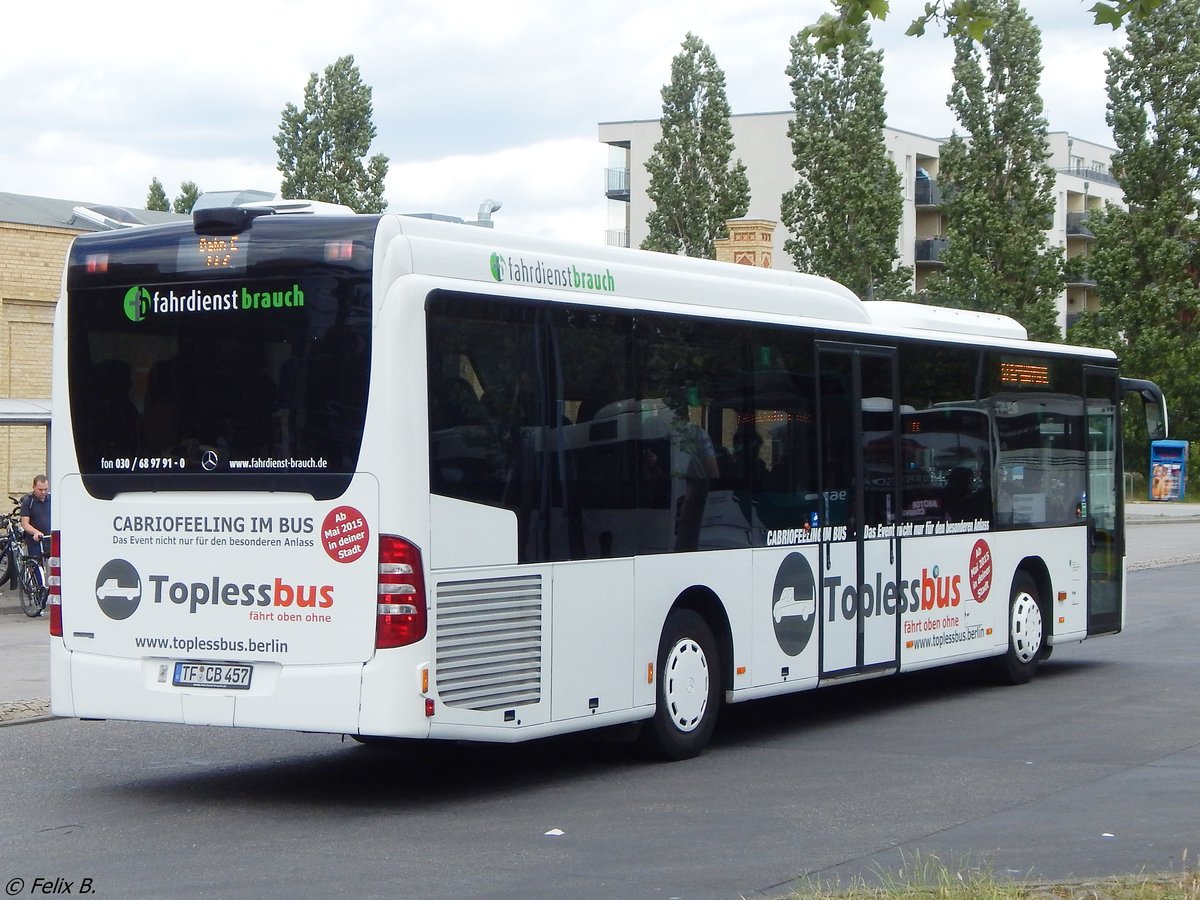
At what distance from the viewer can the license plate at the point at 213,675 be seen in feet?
30.6

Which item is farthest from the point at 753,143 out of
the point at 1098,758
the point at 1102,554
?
the point at 1098,758

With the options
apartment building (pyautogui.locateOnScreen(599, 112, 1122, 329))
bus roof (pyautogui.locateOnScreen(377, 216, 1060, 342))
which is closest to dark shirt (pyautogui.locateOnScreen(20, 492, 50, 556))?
bus roof (pyautogui.locateOnScreen(377, 216, 1060, 342))

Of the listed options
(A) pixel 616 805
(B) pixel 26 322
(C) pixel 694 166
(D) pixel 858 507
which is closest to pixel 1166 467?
(C) pixel 694 166

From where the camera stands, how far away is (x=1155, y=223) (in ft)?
196

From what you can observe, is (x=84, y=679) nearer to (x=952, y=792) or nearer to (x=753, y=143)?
(x=952, y=792)

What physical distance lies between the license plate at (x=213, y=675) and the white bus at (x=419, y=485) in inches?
0.6

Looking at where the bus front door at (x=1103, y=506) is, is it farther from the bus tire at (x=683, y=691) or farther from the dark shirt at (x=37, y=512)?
the dark shirt at (x=37, y=512)

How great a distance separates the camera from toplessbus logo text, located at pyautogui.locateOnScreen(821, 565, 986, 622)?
1263cm

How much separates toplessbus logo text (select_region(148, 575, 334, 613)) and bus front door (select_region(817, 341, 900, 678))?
14.6 feet

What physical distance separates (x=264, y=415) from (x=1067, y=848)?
4.53m

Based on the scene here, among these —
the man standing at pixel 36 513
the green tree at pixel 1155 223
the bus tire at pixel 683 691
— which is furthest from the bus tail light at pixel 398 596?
the green tree at pixel 1155 223

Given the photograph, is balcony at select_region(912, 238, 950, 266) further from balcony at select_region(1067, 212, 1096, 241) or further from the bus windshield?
the bus windshield

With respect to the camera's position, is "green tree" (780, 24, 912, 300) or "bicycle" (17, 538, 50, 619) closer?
"bicycle" (17, 538, 50, 619)

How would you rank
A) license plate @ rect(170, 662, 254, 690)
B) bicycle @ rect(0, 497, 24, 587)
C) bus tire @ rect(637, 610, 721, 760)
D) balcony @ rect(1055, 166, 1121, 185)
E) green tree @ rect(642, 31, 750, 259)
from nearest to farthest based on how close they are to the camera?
license plate @ rect(170, 662, 254, 690) → bus tire @ rect(637, 610, 721, 760) → bicycle @ rect(0, 497, 24, 587) → green tree @ rect(642, 31, 750, 259) → balcony @ rect(1055, 166, 1121, 185)
